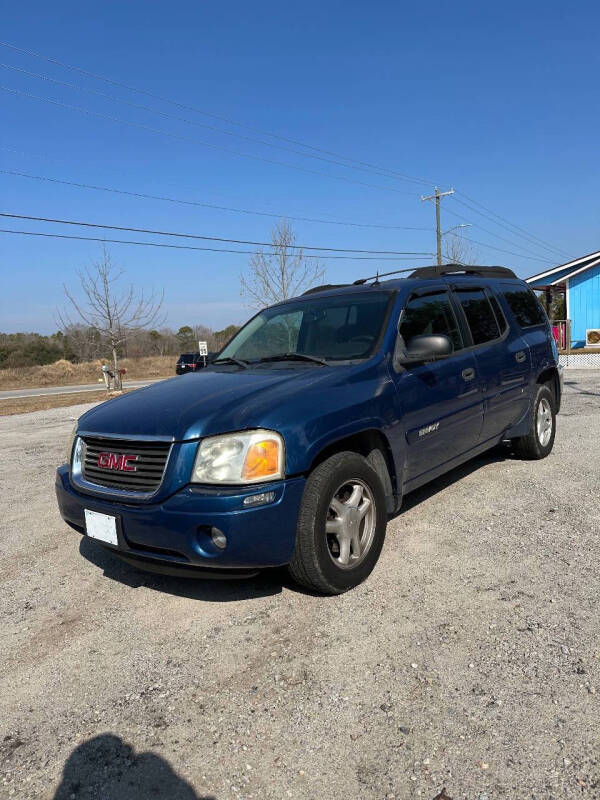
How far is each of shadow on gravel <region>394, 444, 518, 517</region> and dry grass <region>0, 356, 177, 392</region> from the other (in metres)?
33.1

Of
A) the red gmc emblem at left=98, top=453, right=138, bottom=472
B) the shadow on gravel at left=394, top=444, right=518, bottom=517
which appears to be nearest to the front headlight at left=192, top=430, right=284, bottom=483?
the red gmc emblem at left=98, top=453, right=138, bottom=472

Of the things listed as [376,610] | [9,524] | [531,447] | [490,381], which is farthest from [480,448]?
[9,524]

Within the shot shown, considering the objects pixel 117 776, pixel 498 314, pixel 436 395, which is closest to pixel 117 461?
pixel 117 776

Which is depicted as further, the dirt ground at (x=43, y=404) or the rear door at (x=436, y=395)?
the dirt ground at (x=43, y=404)

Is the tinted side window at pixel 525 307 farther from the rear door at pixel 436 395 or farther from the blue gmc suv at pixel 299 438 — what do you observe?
the rear door at pixel 436 395

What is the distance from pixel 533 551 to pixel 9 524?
14.0 ft

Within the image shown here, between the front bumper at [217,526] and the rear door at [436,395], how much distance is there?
1178mm

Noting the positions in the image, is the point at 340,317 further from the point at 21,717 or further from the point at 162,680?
the point at 21,717

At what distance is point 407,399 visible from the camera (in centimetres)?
369

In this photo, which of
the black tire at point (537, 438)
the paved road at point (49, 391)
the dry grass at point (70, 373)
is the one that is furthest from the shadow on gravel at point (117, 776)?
the dry grass at point (70, 373)

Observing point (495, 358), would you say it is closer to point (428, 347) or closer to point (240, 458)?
point (428, 347)

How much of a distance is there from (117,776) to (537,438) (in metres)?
4.87

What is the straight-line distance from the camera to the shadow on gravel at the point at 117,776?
191cm

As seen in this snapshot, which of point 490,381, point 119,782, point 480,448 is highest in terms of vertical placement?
point 490,381
